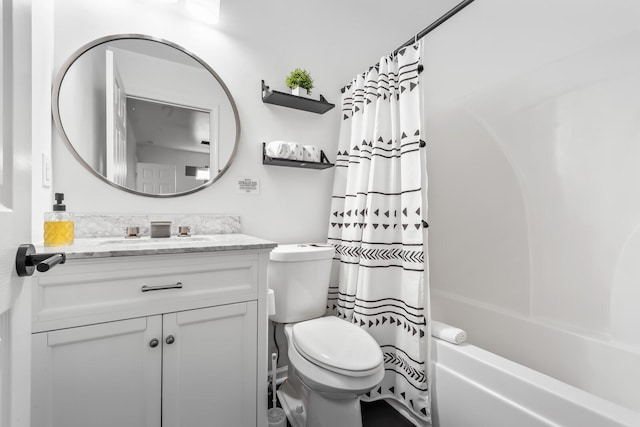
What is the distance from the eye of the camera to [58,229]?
1.08m

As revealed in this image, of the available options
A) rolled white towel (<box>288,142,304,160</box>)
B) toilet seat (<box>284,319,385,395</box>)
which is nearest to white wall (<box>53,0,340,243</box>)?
rolled white towel (<box>288,142,304,160</box>)

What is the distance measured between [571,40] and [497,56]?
327 millimetres

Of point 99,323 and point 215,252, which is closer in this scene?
point 99,323

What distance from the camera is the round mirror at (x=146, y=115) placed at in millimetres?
1358

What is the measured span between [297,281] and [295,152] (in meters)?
0.75

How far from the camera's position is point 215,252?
1.10 metres

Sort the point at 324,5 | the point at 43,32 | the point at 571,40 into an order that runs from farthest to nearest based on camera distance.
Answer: the point at 324,5
the point at 571,40
the point at 43,32

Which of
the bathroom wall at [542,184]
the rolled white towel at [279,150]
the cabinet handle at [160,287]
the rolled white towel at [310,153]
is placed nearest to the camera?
the cabinet handle at [160,287]

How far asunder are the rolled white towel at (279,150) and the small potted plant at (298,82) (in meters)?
0.34

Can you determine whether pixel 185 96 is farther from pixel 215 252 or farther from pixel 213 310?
pixel 213 310

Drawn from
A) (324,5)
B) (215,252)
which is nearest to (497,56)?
(324,5)

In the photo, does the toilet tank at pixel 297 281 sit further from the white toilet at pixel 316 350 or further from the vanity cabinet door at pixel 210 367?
the vanity cabinet door at pixel 210 367

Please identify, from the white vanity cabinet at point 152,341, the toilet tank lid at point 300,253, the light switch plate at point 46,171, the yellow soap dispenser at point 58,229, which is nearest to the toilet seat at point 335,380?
the white vanity cabinet at point 152,341

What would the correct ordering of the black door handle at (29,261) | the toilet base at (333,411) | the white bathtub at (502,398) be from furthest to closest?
the toilet base at (333,411)
the white bathtub at (502,398)
the black door handle at (29,261)
